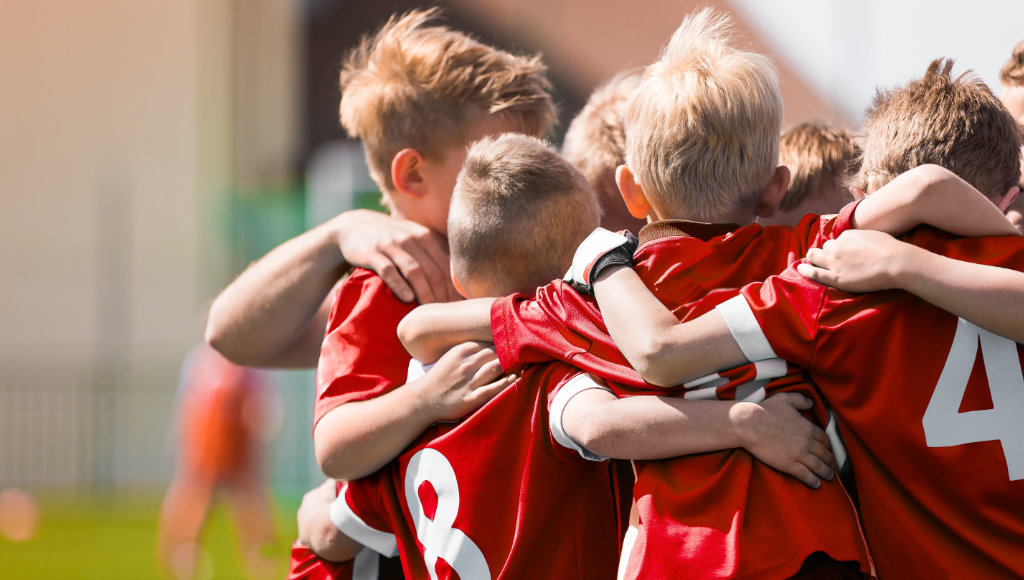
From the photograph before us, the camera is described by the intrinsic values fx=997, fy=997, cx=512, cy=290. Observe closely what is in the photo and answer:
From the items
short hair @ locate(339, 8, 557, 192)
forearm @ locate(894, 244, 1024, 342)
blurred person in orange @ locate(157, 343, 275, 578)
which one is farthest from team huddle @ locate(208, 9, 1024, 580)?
blurred person in orange @ locate(157, 343, 275, 578)

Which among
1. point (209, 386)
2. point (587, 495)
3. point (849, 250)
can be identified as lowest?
point (209, 386)

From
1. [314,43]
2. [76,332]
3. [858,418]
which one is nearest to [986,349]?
[858,418]

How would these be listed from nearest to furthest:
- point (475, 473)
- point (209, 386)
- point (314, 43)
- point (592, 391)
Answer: point (592, 391) → point (475, 473) → point (209, 386) → point (314, 43)

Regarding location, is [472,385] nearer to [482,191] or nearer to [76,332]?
[482,191]

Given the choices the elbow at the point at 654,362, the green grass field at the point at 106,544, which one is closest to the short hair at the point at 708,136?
the elbow at the point at 654,362

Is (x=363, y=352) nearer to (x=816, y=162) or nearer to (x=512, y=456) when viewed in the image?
(x=512, y=456)

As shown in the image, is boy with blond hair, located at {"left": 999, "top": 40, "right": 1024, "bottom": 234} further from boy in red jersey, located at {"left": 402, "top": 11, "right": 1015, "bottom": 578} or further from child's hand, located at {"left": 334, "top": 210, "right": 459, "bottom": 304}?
child's hand, located at {"left": 334, "top": 210, "right": 459, "bottom": 304}

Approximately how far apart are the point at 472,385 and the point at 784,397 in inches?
22.8

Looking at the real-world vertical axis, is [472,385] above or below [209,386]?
above

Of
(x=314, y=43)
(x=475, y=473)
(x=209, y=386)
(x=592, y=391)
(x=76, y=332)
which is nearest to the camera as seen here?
(x=592, y=391)

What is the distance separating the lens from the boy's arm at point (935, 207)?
61.7 inches

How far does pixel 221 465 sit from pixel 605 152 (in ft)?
23.6

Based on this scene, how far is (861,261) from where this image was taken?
1578mm

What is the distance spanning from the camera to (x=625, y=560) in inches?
66.1
